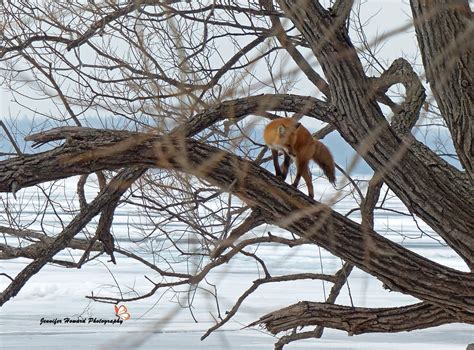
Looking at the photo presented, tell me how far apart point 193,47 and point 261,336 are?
240 inches

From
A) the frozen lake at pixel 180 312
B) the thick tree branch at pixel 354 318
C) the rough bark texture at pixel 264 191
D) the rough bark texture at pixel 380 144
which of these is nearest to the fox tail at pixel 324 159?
the rough bark texture at pixel 380 144

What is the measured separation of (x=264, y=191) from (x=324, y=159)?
3.68ft

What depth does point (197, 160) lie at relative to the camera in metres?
3.53

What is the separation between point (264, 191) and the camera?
367 centimetres

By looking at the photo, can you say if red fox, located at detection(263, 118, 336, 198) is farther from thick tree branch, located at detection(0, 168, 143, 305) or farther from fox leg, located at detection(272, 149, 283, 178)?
thick tree branch, located at detection(0, 168, 143, 305)

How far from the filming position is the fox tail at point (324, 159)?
15.4ft

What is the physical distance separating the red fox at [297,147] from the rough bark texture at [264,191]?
0.80 metres

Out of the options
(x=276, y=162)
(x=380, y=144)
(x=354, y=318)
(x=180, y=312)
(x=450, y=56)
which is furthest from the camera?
(x=180, y=312)

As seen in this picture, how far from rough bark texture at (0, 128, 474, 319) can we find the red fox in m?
0.80

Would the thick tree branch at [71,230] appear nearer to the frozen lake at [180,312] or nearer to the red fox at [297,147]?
the red fox at [297,147]

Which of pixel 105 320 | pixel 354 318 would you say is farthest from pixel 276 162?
pixel 105 320

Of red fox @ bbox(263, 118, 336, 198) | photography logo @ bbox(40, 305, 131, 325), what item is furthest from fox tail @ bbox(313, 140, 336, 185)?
photography logo @ bbox(40, 305, 131, 325)

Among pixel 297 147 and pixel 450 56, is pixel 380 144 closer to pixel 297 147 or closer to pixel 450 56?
pixel 450 56

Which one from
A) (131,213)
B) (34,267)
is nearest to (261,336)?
(131,213)
